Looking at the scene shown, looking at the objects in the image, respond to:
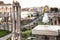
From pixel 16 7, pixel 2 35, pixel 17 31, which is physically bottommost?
pixel 2 35

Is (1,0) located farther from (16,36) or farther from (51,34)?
(51,34)

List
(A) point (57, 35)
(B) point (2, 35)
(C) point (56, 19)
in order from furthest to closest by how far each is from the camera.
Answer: (B) point (2, 35) → (C) point (56, 19) → (A) point (57, 35)

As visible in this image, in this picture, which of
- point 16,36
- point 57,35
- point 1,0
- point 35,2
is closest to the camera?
point 57,35

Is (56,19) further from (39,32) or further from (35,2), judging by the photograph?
(35,2)

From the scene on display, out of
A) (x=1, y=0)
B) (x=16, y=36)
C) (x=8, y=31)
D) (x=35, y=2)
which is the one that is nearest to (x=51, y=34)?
(x=16, y=36)

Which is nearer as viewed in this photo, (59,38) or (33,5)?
(59,38)

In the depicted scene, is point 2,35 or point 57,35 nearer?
point 57,35

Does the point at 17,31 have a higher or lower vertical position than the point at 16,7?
lower

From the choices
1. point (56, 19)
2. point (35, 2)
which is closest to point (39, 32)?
point (56, 19)

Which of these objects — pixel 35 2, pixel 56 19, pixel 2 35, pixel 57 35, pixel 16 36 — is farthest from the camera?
pixel 35 2
